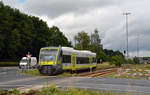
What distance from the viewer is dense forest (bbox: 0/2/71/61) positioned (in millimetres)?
60875

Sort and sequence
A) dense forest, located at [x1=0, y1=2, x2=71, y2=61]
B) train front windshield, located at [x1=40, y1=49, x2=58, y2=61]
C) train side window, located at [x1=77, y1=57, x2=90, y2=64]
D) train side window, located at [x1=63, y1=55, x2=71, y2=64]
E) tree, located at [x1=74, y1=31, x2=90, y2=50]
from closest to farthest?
1. train front windshield, located at [x1=40, y1=49, x2=58, y2=61]
2. train side window, located at [x1=63, y1=55, x2=71, y2=64]
3. train side window, located at [x1=77, y1=57, x2=90, y2=64]
4. dense forest, located at [x1=0, y1=2, x2=71, y2=61]
5. tree, located at [x1=74, y1=31, x2=90, y2=50]

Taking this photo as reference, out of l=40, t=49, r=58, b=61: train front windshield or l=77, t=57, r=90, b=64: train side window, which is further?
l=77, t=57, r=90, b=64: train side window

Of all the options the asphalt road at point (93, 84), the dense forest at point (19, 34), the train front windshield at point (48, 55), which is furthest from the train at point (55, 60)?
the dense forest at point (19, 34)

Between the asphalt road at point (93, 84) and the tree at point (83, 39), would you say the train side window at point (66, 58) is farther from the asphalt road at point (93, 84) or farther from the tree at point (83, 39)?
the tree at point (83, 39)

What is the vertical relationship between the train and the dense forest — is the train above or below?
below

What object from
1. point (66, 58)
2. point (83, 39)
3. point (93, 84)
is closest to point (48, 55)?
point (66, 58)

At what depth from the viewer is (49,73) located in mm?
27375

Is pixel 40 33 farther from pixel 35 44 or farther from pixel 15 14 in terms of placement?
pixel 15 14

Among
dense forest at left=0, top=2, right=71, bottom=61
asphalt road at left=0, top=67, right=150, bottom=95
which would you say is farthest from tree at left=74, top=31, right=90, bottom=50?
asphalt road at left=0, top=67, right=150, bottom=95

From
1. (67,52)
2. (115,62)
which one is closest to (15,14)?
(115,62)

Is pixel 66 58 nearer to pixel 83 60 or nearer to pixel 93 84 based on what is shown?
pixel 83 60

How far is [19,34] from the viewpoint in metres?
63.5

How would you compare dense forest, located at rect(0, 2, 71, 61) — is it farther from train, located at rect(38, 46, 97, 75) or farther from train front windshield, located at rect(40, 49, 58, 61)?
train front windshield, located at rect(40, 49, 58, 61)

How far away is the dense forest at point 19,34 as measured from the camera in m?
60.9
